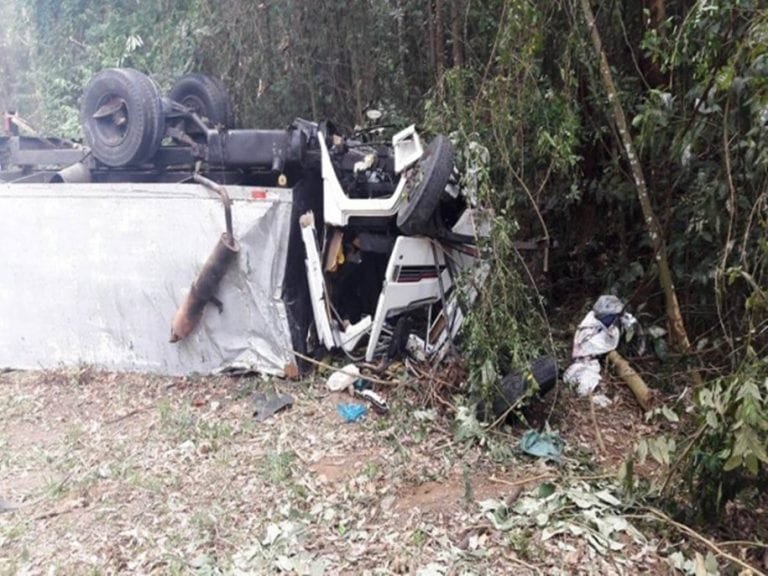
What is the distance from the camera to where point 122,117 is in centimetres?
461

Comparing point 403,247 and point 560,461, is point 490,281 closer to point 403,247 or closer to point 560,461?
point 403,247

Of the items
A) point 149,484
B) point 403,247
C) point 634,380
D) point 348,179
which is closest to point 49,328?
point 149,484

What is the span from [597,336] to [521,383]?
94 cm

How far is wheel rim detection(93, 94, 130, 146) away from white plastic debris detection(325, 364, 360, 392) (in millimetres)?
2393

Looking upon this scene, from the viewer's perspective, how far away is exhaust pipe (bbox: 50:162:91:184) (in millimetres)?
4875

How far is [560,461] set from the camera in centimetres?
316

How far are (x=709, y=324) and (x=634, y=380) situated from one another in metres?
0.63

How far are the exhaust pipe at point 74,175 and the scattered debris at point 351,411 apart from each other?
9.40ft

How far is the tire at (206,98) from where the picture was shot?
538cm

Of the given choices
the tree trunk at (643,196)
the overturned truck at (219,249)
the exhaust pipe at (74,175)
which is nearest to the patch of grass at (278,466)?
the overturned truck at (219,249)

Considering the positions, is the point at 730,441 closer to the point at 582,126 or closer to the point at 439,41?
the point at 582,126

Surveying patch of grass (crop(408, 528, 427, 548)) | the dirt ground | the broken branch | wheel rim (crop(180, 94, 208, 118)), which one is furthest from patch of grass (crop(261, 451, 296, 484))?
wheel rim (crop(180, 94, 208, 118))

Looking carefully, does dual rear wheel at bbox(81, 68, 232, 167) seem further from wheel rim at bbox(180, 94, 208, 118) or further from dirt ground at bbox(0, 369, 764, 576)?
dirt ground at bbox(0, 369, 764, 576)

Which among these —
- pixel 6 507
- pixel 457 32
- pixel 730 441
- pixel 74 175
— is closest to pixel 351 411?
pixel 6 507
